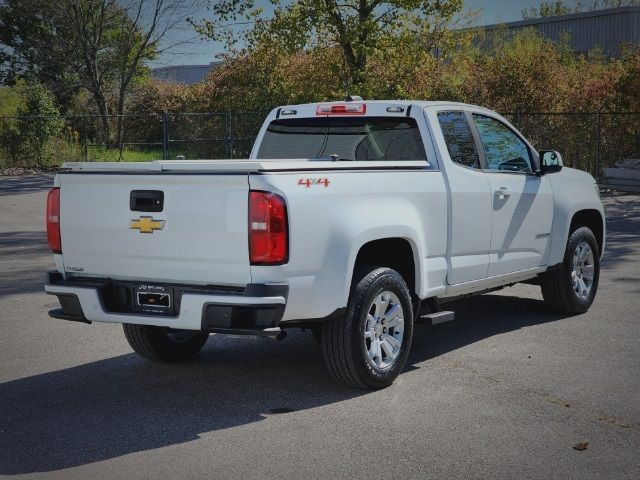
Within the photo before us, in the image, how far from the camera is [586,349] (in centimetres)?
763

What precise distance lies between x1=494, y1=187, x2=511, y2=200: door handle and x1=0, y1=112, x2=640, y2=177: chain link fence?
18.9 meters

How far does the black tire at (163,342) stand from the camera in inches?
283

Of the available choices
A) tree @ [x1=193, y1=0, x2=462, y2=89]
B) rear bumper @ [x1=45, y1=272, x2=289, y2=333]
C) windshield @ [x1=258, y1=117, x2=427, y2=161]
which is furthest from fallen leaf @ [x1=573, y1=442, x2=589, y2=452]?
tree @ [x1=193, y1=0, x2=462, y2=89]

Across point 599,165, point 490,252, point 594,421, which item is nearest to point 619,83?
point 599,165

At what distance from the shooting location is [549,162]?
27.6 feet

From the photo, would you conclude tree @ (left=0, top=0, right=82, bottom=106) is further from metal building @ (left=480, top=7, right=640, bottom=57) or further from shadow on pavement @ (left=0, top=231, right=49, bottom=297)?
shadow on pavement @ (left=0, top=231, right=49, bottom=297)

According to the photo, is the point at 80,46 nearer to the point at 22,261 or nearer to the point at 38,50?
the point at 38,50

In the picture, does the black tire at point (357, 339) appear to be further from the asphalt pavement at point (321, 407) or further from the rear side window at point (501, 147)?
the rear side window at point (501, 147)

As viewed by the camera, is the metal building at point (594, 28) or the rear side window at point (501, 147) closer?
the rear side window at point (501, 147)

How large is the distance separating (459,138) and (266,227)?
2.59 m

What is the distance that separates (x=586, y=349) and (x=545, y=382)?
1145 millimetres

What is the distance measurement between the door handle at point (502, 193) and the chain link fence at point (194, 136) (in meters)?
18.9

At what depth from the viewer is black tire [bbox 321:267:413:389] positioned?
20.5 ft

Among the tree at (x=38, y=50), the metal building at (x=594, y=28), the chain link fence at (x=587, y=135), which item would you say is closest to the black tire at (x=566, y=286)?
the chain link fence at (x=587, y=135)
